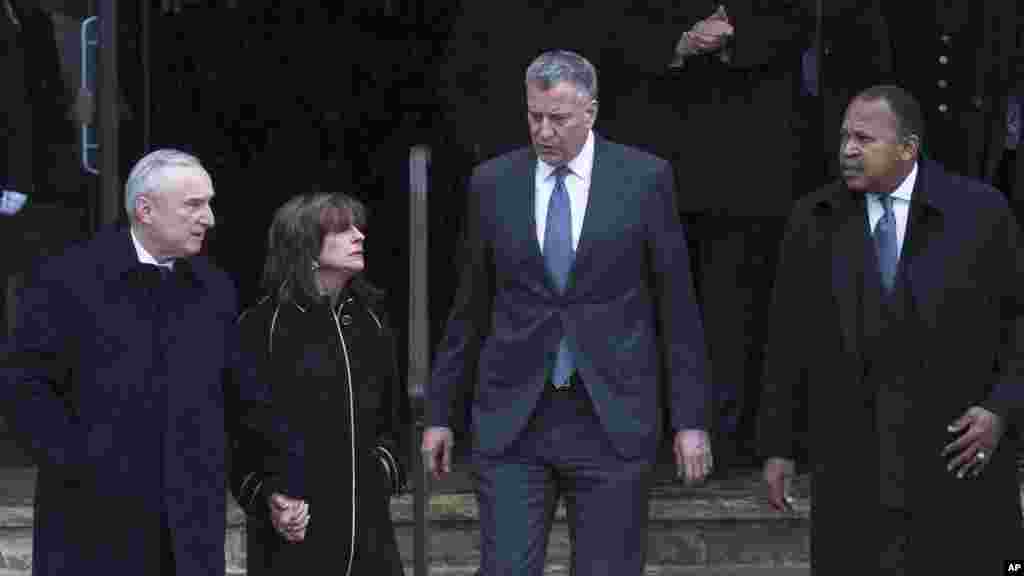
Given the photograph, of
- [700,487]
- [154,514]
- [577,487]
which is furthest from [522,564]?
[700,487]

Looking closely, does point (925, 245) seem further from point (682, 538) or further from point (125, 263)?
point (682, 538)

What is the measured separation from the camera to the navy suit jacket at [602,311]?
7.30 m

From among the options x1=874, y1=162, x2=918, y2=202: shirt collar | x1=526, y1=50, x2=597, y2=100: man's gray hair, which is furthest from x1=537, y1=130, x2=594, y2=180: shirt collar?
x1=874, y1=162, x2=918, y2=202: shirt collar

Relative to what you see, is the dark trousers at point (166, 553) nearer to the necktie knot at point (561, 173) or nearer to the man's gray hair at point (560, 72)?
the necktie knot at point (561, 173)

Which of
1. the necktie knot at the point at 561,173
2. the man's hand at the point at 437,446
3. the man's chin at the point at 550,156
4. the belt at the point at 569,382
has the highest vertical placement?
the man's chin at the point at 550,156

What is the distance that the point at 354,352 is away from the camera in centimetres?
811

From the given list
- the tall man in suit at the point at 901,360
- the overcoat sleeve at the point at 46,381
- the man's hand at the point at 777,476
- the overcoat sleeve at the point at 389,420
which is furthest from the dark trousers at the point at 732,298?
the overcoat sleeve at the point at 46,381

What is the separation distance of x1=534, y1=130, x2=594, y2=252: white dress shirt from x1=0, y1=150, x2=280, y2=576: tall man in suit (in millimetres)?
940

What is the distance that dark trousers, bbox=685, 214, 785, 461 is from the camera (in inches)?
399

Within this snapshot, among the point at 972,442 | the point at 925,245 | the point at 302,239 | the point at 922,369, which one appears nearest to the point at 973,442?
the point at 972,442

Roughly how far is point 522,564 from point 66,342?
136 centimetres

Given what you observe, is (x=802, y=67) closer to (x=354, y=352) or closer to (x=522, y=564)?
(x=354, y=352)

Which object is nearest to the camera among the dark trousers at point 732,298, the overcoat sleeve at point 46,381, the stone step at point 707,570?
the overcoat sleeve at point 46,381

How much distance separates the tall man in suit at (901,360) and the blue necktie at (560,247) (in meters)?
0.60
